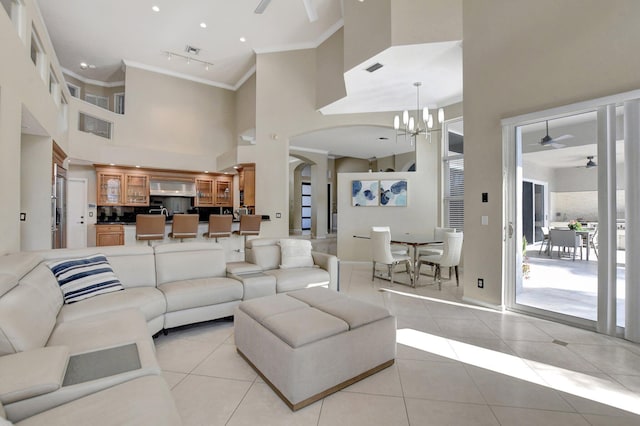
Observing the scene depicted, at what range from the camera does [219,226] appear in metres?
5.64

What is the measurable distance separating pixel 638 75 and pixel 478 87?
4.94ft

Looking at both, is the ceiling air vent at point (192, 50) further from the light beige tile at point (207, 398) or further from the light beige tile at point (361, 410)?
the light beige tile at point (361, 410)

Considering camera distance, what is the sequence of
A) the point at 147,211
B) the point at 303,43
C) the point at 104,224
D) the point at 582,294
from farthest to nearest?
the point at 147,211 → the point at 303,43 → the point at 104,224 → the point at 582,294

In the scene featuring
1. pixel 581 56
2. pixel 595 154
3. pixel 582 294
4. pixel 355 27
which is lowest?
pixel 582 294

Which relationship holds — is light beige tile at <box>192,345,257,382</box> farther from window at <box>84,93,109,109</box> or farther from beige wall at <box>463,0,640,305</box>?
window at <box>84,93,109,109</box>

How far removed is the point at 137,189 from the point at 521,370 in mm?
8666

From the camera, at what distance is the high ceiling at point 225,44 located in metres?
5.11

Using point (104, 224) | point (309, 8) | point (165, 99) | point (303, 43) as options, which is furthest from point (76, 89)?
point (309, 8)

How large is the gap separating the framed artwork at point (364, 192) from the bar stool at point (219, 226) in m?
3.03

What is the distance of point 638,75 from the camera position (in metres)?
2.81

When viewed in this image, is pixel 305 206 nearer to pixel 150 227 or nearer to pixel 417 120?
pixel 417 120

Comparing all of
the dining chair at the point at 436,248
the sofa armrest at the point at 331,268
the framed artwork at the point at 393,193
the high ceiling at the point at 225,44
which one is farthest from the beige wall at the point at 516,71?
the framed artwork at the point at 393,193

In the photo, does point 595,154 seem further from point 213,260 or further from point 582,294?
point 213,260

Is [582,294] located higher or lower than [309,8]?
lower
